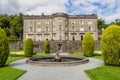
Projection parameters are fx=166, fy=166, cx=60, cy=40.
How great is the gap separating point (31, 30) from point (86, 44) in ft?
111

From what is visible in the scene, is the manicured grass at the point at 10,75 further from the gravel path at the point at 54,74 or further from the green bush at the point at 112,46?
the green bush at the point at 112,46

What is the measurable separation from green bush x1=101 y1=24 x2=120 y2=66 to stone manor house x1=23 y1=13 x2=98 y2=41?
39.0 metres

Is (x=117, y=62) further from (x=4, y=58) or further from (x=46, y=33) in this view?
(x=46, y=33)

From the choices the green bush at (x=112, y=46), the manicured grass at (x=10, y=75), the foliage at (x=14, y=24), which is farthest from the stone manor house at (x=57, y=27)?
the manicured grass at (x=10, y=75)

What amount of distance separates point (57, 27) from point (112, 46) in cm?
4034

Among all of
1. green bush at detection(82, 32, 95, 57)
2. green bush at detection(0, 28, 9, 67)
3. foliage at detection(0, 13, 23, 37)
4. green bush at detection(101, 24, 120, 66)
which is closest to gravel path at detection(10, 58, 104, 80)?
green bush at detection(0, 28, 9, 67)

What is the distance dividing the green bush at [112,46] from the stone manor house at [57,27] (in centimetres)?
3903

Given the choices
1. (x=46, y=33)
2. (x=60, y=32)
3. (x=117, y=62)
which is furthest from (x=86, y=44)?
(x=46, y=33)

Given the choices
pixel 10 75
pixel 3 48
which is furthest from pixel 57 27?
pixel 10 75

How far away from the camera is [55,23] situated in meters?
59.2

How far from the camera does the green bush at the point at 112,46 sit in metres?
19.3

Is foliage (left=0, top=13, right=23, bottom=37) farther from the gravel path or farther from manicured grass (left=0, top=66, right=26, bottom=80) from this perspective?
manicured grass (left=0, top=66, right=26, bottom=80)

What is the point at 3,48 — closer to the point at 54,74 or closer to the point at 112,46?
the point at 54,74

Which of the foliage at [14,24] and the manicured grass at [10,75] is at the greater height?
the foliage at [14,24]
